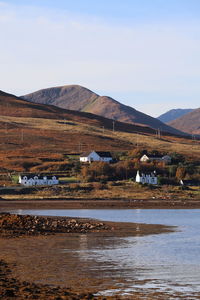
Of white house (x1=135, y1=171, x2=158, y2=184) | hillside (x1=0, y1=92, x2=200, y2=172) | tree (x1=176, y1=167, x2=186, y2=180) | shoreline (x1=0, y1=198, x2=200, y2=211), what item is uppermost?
hillside (x1=0, y1=92, x2=200, y2=172)

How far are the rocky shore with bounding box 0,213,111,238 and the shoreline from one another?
24089 mm

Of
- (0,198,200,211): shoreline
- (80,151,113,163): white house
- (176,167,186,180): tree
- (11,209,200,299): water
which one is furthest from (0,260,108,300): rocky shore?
(80,151,113,163): white house

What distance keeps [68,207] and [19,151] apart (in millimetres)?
81793

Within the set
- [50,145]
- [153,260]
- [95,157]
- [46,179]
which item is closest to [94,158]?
[95,157]

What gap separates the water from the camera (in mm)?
21828

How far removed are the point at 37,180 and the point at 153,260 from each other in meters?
70.5

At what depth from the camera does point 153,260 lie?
1112 inches

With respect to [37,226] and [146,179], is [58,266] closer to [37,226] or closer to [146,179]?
[37,226]

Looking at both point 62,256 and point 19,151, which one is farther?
point 19,151

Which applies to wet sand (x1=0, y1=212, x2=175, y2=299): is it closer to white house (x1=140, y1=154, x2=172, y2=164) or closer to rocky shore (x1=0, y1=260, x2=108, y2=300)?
rocky shore (x1=0, y1=260, x2=108, y2=300)

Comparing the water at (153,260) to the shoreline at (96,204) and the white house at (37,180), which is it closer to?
the shoreline at (96,204)

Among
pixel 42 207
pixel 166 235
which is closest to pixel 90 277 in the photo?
pixel 166 235

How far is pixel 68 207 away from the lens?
2749 inches

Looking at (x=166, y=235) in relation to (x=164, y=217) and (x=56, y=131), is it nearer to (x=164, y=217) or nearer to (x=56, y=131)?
(x=164, y=217)
